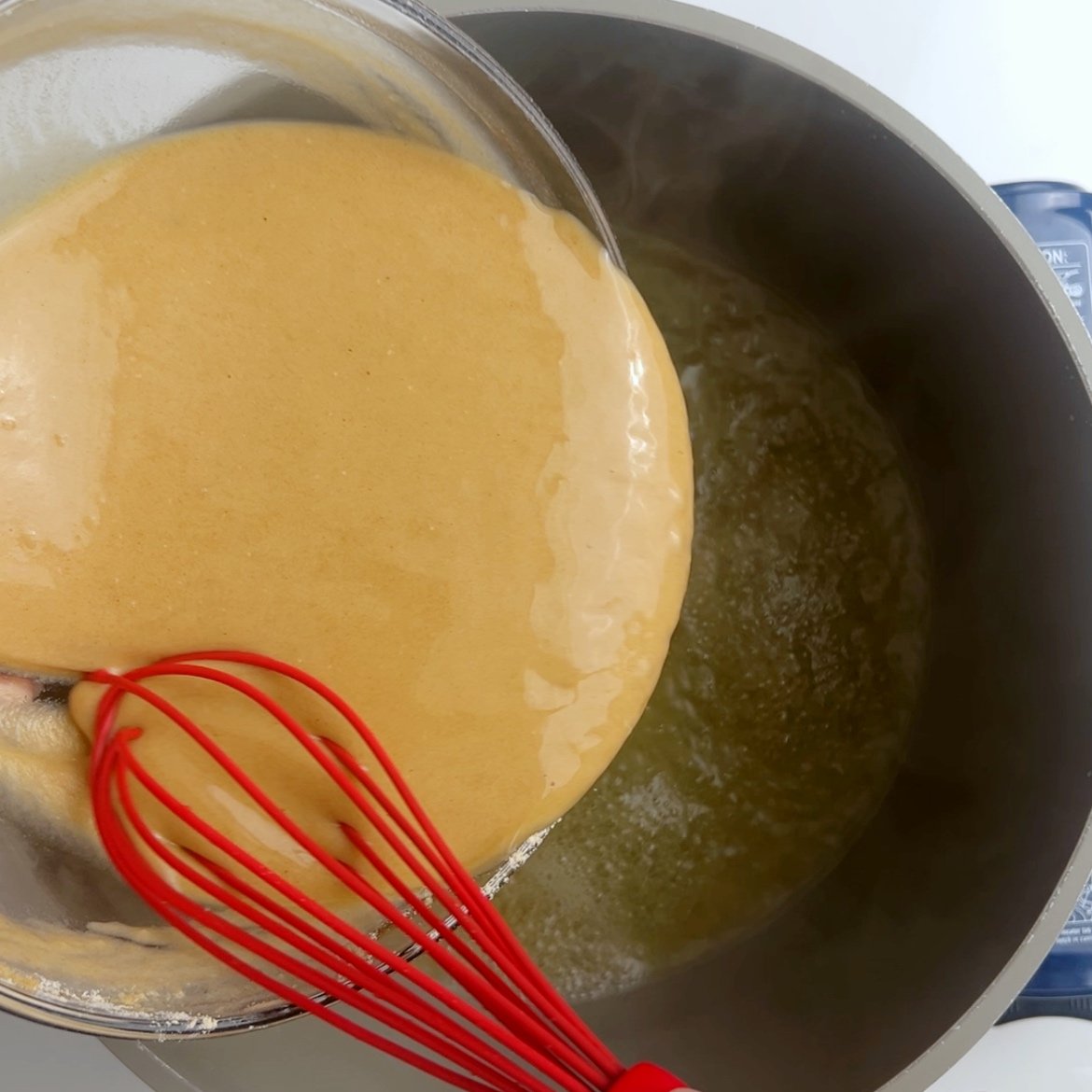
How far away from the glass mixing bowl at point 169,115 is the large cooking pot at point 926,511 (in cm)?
5

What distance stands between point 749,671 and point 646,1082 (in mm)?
398

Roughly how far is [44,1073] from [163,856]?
27 cm

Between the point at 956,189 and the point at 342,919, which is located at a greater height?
the point at 956,189

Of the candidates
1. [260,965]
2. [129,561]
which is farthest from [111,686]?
[260,965]

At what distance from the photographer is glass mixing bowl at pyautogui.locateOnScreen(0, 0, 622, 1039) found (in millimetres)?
563

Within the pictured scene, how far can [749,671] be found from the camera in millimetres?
792

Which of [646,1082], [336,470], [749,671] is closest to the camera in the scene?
[646,1082]

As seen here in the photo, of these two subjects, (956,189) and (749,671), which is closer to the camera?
(956,189)

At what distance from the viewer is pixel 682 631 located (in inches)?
31.1

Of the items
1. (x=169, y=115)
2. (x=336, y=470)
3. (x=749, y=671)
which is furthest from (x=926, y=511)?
(x=169, y=115)

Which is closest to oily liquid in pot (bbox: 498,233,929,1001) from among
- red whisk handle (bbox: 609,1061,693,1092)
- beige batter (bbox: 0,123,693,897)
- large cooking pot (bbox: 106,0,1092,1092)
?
large cooking pot (bbox: 106,0,1092,1092)

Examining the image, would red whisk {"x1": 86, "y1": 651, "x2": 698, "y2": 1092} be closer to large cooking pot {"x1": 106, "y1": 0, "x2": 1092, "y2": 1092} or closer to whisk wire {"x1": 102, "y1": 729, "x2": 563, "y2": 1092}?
whisk wire {"x1": 102, "y1": 729, "x2": 563, "y2": 1092}

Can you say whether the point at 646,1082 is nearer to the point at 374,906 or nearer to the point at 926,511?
the point at 374,906

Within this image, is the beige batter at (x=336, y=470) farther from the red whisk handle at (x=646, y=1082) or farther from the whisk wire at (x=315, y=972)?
the red whisk handle at (x=646, y=1082)
